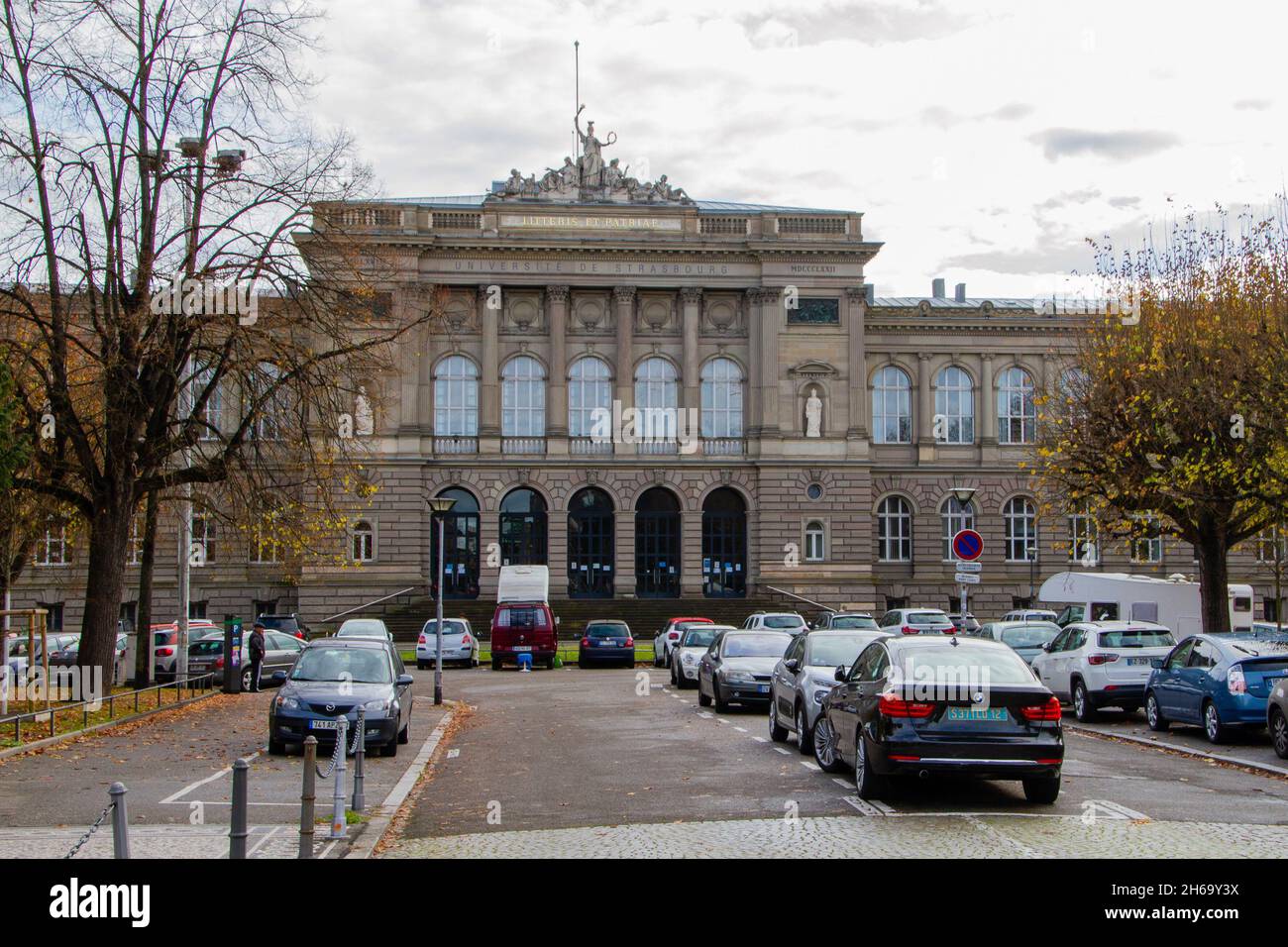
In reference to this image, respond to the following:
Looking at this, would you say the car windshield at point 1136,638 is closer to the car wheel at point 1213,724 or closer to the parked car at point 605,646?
the car wheel at point 1213,724

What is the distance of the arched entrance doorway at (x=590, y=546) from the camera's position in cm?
6806

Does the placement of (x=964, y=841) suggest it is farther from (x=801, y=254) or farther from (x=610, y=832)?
(x=801, y=254)

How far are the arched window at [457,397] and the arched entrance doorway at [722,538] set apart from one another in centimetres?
1159

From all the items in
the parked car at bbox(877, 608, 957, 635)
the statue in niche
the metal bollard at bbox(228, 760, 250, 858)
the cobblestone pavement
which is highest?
the statue in niche

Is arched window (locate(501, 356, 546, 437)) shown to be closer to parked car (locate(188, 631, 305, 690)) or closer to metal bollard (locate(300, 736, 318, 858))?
parked car (locate(188, 631, 305, 690))

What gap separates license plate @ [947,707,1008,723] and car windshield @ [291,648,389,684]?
10056 mm

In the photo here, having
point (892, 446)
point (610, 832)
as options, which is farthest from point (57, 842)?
point (892, 446)

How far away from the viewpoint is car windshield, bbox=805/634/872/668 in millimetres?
20797

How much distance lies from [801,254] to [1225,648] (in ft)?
156

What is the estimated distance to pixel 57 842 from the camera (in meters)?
12.2

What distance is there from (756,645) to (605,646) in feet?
61.4

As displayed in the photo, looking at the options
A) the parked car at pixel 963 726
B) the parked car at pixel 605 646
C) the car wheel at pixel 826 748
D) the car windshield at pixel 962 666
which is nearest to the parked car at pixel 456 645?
the parked car at pixel 605 646

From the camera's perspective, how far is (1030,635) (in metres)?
34.8

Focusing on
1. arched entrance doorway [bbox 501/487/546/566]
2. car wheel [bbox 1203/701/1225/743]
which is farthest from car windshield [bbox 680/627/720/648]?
arched entrance doorway [bbox 501/487/546/566]
